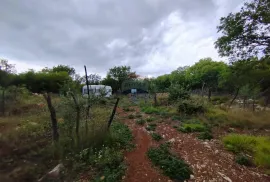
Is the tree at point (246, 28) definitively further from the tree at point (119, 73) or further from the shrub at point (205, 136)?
the tree at point (119, 73)

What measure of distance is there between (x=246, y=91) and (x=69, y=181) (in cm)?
943

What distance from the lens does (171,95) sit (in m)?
8.81

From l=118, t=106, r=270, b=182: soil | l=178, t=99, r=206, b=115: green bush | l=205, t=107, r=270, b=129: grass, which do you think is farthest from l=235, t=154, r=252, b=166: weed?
l=178, t=99, r=206, b=115: green bush

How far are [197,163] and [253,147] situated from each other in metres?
1.70

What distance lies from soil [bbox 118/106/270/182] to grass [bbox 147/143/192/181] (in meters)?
0.10

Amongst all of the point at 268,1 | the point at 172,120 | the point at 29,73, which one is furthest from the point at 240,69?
the point at 29,73

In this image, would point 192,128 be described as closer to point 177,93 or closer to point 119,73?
point 177,93

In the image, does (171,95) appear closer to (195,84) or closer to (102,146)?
(102,146)

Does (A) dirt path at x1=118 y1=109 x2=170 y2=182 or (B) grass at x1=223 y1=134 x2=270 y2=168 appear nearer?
(A) dirt path at x1=118 y1=109 x2=170 y2=182

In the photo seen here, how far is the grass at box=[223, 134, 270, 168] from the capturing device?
306 cm

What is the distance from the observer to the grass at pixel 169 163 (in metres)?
2.55

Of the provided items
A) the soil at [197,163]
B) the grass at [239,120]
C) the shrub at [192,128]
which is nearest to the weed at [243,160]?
the soil at [197,163]

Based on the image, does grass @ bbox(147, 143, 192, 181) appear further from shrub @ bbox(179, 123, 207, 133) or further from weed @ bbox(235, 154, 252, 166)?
shrub @ bbox(179, 123, 207, 133)


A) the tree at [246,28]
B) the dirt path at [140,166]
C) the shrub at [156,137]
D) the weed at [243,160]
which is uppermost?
the tree at [246,28]
